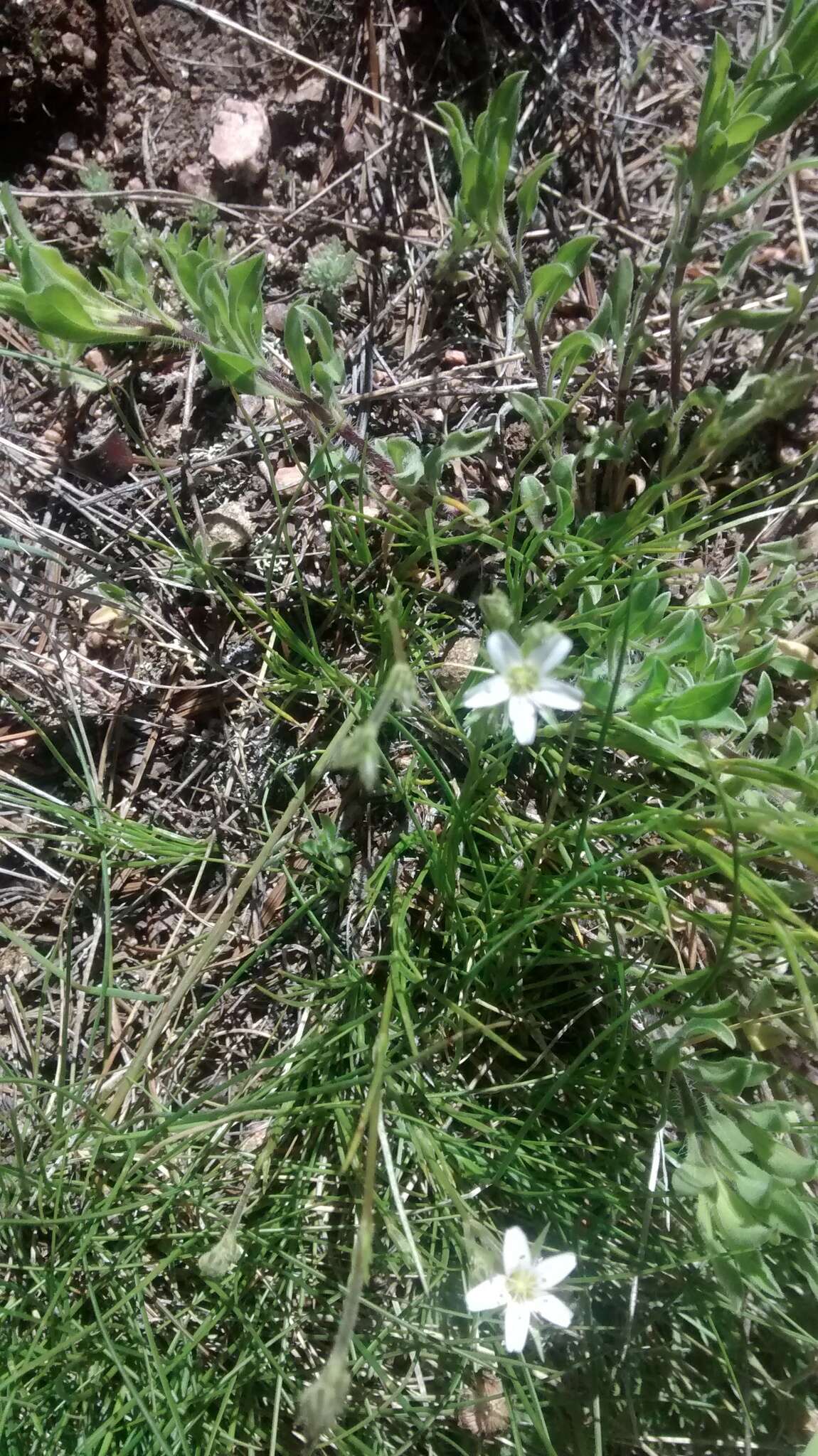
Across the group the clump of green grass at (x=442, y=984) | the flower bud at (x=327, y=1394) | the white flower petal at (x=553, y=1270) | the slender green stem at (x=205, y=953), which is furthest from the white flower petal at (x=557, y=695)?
the white flower petal at (x=553, y=1270)

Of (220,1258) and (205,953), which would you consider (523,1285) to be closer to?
(220,1258)

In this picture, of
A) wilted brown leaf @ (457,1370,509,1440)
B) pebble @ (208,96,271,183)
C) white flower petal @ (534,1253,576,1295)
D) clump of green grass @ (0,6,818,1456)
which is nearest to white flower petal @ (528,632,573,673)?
clump of green grass @ (0,6,818,1456)

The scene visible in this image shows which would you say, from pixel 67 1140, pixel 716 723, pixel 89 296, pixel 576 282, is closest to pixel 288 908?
pixel 67 1140

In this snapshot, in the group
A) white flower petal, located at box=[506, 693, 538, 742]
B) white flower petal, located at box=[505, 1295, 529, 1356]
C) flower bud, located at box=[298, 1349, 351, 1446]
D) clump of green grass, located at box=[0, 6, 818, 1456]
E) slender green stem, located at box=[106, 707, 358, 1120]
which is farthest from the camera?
slender green stem, located at box=[106, 707, 358, 1120]

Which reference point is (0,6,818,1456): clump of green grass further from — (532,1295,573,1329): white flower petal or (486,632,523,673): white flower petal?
(486,632,523,673): white flower petal

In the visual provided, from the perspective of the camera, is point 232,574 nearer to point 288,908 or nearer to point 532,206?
point 288,908

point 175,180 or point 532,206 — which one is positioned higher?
point 175,180

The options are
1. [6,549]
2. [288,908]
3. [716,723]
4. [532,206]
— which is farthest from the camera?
[6,549]
